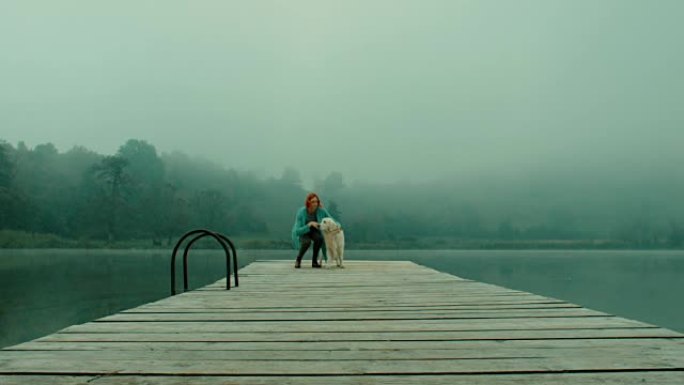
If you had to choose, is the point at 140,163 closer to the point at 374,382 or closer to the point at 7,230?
the point at 7,230

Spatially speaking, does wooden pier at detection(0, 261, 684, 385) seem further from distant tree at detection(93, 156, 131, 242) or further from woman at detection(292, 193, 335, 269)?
distant tree at detection(93, 156, 131, 242)

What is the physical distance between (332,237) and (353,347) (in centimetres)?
636

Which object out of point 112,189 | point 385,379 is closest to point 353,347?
point 385,379

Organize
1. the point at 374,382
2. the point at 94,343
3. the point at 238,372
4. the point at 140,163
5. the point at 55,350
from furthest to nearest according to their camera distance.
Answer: the point at 140,163 → the point at 94,343 → the point at 55,350 → the point at 238,372 → the point at 374,382

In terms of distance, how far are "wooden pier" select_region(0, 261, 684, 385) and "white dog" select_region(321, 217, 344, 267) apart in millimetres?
4096

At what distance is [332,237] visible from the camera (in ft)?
30.2

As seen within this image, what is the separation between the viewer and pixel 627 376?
2293 mm

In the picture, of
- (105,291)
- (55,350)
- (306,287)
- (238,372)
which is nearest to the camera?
(238,372)

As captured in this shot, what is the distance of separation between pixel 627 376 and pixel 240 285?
5.23 m

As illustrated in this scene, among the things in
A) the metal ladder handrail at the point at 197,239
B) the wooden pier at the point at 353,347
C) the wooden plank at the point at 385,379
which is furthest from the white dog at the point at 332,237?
the wooden plank at the point at 385,379

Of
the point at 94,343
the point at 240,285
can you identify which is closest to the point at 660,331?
the point at 94,343

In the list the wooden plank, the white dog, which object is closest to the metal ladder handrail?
the white dog

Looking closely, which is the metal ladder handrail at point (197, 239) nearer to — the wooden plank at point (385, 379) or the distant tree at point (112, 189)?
the wooden plank at point (385, 379)

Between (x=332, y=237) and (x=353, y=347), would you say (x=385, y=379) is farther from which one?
(x=332, y=237)
